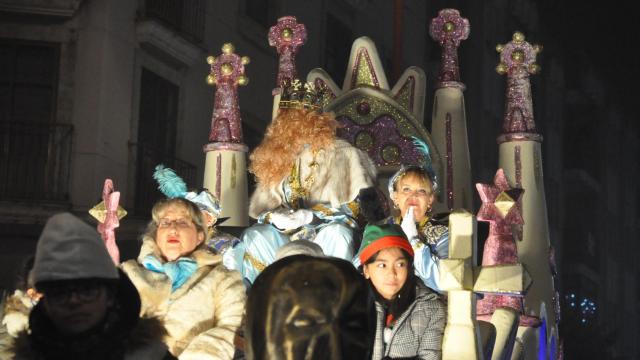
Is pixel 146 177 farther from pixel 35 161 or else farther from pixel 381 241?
pixel 381 241

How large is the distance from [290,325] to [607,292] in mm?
36836

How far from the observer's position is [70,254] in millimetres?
4078

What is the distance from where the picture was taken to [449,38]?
404 inches

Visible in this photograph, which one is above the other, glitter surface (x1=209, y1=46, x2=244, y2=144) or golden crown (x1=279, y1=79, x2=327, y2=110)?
glitter surface (x1=209, y1=46, x2=244, y2=144)

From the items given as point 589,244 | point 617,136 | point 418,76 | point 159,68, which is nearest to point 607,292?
point 589,244

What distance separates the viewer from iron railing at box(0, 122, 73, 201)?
15.8m

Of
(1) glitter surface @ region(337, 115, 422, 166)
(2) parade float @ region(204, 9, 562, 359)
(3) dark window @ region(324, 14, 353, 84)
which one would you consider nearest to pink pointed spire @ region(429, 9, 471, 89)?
(2) parade float @ region(204, 9, 562, 359)

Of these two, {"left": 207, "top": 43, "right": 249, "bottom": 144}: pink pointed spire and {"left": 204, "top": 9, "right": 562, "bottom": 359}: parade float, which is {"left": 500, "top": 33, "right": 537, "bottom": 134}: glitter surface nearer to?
{"left": 204, "top": 9, "right": 562, "bottom": 359}: parade float

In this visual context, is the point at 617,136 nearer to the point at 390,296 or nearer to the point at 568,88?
the point at 568,88

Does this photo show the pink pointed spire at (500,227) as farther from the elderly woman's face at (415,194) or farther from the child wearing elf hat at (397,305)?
the child wearing elf hat at (397,305)

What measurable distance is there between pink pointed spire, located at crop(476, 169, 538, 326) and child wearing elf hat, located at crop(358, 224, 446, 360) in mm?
1655

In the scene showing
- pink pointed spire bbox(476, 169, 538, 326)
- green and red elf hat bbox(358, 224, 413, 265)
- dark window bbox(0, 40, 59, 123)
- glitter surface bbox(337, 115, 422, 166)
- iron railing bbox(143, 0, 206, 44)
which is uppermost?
iron railing bbox(143, 0, 206, 44)

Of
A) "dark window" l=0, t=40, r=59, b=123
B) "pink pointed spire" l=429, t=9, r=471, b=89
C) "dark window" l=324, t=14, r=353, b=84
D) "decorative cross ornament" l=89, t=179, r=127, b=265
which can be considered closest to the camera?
"decorative cross ornament" l=89, t=179, r=127, b=265

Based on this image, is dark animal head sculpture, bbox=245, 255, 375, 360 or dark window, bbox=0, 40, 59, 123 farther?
dark window, bbox=0, 40, 59, 123
